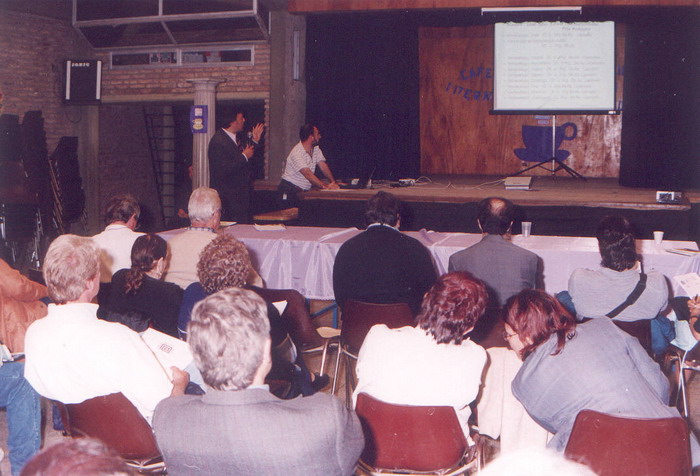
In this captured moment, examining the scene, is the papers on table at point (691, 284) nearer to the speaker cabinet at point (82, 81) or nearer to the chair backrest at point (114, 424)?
the chair backrest at point (114, 424)

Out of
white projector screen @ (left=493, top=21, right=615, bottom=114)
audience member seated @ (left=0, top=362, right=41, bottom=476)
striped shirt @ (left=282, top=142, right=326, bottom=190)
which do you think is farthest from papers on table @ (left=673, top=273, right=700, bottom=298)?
white projector screen @ (left=493, top=21, right=615, bottom=114)

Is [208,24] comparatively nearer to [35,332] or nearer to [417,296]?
[417,296]

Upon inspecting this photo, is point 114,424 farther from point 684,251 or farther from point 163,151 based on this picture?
point 163,151

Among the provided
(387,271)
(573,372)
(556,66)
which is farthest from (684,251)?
(556,66)

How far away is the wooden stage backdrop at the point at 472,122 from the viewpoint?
972 cm

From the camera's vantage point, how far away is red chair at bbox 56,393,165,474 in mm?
2119

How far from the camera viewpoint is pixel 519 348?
7.27ft

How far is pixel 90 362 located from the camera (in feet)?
7.20

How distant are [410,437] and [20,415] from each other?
170 centimetres

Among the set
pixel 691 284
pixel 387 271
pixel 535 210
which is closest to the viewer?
pixel 691 284

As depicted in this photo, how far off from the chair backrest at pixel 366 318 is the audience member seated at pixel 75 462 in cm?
213

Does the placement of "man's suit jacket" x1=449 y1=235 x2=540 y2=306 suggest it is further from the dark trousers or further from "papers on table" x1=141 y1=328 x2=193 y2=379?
the dark trousers

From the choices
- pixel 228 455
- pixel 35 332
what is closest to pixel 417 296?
pixel 35 332

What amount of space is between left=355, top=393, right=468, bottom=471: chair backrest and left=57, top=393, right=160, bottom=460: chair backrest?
0.68 meters
